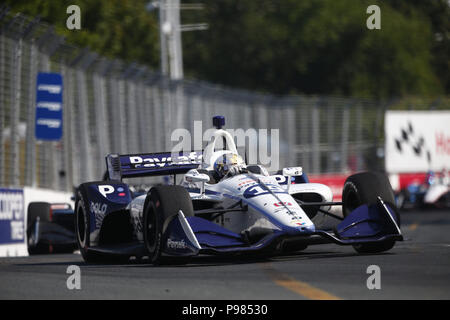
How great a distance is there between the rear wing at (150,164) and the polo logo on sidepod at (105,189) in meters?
0.66

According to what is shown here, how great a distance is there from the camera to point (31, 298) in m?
7.16

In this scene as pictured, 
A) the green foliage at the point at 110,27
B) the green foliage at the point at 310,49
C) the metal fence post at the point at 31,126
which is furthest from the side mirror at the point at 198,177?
the green foliage at the point at 310,49

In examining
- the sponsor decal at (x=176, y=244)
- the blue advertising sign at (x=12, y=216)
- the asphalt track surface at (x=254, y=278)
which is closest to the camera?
the asphalt track surface at (x=254, y=278)

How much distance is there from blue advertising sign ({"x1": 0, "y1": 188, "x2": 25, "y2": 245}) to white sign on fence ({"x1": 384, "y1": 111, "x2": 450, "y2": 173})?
83.8 feet

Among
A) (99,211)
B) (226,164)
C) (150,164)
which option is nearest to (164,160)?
(150,164)

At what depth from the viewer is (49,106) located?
18.3 meters

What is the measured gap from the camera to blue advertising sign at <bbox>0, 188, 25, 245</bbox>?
49.5ft

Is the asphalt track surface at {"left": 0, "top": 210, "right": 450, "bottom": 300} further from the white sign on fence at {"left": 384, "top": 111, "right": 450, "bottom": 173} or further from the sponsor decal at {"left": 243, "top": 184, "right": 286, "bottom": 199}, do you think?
the white sign on fence at {"left": 384, "top": 111, "right": 450, "bottom": 173}

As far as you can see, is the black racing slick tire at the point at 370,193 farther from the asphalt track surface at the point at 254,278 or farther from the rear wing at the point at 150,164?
the rear wing at the point at 150,164

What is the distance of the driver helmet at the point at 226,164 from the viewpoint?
1131 centimetres

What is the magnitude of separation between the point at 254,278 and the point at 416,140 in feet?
109

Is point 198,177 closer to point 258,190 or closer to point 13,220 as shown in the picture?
point 258,190

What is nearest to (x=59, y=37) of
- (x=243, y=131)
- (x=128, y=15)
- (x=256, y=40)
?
(x=243, y=131)
